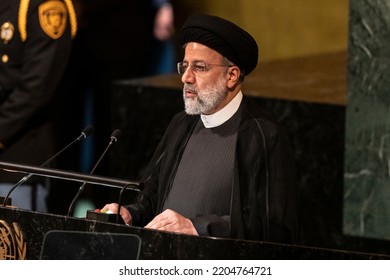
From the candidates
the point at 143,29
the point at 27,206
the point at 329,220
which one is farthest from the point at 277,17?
the point at 27,206

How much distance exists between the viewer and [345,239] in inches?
287

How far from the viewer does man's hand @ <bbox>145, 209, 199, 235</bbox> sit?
16.3 feet

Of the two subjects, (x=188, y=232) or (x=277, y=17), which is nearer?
(x=188, y=232)

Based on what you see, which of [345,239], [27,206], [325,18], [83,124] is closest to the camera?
[27,206]

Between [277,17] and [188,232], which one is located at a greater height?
[277,17]

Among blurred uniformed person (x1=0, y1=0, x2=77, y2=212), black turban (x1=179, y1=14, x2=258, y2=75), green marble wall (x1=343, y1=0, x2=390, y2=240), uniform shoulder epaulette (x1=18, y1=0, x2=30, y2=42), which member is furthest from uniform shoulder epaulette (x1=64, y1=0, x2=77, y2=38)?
black turban (x1=179, y1=14, x2=258, y2=75)

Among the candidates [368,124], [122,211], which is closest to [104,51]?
[368,124]

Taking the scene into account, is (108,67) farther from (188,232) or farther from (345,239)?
(188,232)

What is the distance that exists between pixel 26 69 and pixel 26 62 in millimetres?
32

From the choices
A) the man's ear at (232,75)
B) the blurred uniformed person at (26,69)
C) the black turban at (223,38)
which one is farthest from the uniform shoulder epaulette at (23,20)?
the man's ear at (232,75)

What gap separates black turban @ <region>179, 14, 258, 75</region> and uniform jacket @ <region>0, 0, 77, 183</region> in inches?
54.8

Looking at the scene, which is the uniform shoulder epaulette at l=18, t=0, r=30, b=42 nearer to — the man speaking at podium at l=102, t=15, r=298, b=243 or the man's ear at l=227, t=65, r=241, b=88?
the man speaking at podium at l=102, t=15, r=298, b=243

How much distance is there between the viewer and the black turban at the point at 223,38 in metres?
5.31

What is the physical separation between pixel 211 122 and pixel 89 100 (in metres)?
3.44
